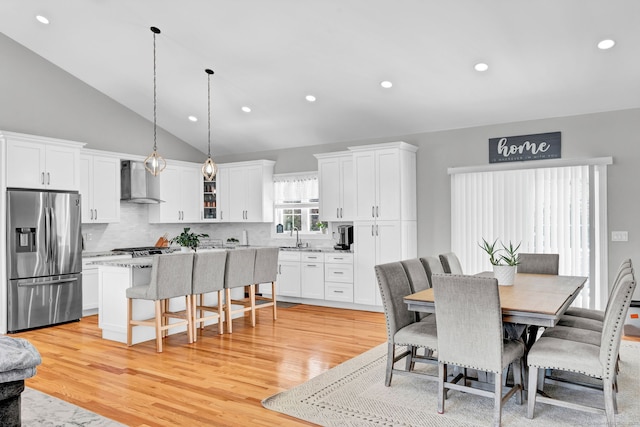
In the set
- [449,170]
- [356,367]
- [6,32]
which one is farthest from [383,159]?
[6,32]

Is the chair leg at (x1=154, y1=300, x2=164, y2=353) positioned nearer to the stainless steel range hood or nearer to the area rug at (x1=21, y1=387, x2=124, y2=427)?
the area rug at (x1=21, y1=387, x2=124, y2=427)

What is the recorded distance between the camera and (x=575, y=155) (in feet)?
19.0

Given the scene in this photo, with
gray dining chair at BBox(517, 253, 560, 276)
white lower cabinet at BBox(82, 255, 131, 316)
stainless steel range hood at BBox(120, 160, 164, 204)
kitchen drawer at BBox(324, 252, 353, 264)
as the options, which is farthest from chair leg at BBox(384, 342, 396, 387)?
stainless steel range hood at BBox(120, 160, 164, 204)

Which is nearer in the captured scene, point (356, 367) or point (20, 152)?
point (356, 367)

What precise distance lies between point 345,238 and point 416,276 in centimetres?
316

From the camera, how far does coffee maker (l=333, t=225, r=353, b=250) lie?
23.4 ft

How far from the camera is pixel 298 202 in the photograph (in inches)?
321

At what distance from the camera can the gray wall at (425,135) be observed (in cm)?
555

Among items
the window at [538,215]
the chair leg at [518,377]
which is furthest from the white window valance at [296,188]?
the chair leg at [518,377]

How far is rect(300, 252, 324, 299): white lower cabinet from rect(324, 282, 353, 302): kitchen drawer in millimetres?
87

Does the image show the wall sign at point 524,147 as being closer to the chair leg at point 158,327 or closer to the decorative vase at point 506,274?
the decorative vase at point 506,274

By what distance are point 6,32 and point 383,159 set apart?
520 centimetres

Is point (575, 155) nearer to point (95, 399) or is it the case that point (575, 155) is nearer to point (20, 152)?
point (95, 399)

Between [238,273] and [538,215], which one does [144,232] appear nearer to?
[238,273]
